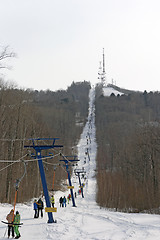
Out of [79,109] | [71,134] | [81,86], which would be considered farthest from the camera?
[81,86]

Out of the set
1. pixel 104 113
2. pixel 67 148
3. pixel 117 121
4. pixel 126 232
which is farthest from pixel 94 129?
pixel 126 232

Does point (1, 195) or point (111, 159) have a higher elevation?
point (111, 159)

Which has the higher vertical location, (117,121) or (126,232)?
(117,121)

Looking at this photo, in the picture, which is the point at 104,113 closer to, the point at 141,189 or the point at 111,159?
the point at 111,159

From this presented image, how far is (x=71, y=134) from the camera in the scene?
282 ft

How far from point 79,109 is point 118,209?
10235 cm

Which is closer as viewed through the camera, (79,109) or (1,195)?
(1,195)

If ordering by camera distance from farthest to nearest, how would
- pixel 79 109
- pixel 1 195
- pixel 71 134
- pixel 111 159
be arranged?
pixel 79 109
pixel 71 134
pixel 111 159
pixel 1 195

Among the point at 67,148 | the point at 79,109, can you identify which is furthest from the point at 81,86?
the point at 67,148

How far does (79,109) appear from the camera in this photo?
130 meters

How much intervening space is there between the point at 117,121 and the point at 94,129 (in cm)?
990

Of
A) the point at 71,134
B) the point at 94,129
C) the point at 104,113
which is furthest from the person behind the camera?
the point at 104,113

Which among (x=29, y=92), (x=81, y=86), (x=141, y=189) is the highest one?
(x=81, y=86)

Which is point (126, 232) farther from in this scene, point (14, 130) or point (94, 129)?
point (94, 129)
